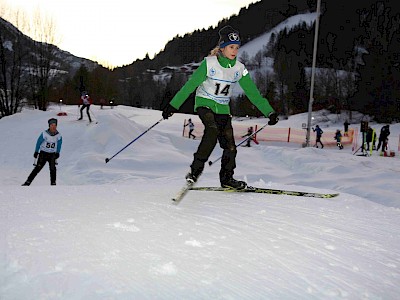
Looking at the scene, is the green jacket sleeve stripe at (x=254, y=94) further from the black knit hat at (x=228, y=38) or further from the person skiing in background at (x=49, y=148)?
the person skiing in background at (x=49, y=148)

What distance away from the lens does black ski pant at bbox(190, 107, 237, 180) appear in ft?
13.0

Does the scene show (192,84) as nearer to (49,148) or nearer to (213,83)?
(213,83)

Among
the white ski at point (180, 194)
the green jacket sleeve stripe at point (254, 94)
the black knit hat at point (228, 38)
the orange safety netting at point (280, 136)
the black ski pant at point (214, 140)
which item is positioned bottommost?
the orange safety netting at point (280, 136)

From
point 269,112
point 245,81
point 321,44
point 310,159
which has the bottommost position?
point 310,159

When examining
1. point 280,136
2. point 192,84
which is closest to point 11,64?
point 280,136

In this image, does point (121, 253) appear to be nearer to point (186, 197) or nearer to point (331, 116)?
point (186, 197)

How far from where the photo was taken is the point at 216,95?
416 cm

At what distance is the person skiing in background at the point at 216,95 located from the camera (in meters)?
3.97

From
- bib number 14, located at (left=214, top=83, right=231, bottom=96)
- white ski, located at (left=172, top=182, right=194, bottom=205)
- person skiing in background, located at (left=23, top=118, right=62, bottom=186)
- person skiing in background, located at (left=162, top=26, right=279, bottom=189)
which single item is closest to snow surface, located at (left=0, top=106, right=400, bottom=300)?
white ski, located at (left=172, top=182, right=194, bottom=205)

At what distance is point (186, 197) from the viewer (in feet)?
12.3

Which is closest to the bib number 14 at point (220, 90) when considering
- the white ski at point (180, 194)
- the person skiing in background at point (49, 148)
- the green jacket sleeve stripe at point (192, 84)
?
the green jacket sleeve stripe at point (192, 84)

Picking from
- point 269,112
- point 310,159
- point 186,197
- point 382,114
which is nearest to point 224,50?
point 269,112

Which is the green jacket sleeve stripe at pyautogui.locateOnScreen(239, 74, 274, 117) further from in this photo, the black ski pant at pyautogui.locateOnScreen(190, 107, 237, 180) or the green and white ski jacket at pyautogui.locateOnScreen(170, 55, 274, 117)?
the black ski pant at pyautogui.locateOnScreen(190, 107, 237, 180)

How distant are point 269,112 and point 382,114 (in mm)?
39297
